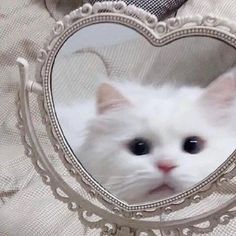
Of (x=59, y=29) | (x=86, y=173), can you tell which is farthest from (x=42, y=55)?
(x=86, y=173)

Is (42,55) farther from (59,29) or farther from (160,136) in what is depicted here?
(160,136)

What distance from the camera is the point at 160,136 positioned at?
0.67 m

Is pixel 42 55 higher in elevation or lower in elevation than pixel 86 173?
higher

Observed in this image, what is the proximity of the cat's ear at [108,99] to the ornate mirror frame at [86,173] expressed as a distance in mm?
56

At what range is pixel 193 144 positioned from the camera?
2.18 ft

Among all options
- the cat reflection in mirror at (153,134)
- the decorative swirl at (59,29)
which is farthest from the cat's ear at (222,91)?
the decorative swirl at (59,29)

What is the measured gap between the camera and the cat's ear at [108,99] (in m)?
0.67

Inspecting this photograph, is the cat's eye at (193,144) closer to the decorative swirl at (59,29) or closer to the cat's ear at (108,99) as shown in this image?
the cat's ear at (108,99)

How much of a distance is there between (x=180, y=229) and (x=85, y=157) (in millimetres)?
134

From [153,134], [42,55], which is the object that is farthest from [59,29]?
[153,134]

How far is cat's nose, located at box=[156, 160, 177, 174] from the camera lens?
0.67 metres

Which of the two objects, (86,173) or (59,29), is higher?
(59,29)

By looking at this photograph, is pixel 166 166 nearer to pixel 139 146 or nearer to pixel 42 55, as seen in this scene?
pixel 139 146

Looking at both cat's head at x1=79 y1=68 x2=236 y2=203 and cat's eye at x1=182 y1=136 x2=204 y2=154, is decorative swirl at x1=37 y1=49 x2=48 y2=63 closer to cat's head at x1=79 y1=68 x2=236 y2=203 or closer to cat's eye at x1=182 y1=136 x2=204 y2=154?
cat's head at x1=79 y1=68 x2=236 y2=203
